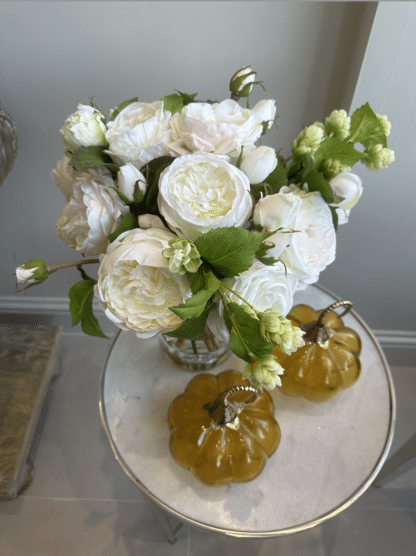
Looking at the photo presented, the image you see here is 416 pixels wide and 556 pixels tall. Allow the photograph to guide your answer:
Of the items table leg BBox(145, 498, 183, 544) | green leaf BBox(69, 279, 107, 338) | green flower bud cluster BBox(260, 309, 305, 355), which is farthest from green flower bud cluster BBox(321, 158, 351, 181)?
table leg BBox(145, 498, 183, 544)

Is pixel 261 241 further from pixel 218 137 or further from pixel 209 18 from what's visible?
pixel 209 18

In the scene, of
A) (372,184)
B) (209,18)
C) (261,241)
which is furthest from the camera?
(372,184)

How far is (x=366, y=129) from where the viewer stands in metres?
0.51

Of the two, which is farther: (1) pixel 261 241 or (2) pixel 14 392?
(2) pixel 14 392

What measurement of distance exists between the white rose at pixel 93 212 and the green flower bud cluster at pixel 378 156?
0.32 meters

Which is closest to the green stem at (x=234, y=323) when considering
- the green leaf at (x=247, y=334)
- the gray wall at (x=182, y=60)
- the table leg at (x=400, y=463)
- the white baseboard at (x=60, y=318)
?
the green leaf at (x=247, y=334)

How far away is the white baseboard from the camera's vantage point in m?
1.24

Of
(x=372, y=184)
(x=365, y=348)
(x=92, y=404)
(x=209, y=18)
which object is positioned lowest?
(x=92, y=404)

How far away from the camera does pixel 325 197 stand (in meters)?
0.45

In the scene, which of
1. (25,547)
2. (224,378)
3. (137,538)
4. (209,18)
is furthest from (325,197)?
(25,547)

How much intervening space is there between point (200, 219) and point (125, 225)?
97 millimetres

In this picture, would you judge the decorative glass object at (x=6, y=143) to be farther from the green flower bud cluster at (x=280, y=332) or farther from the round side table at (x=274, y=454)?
the green flower bud cluster at (x=280, y=332)

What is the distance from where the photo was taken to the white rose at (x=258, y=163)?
412mm

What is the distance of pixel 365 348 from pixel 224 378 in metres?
0.29
